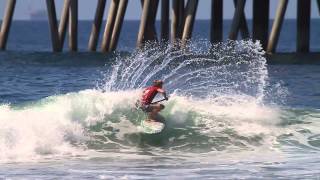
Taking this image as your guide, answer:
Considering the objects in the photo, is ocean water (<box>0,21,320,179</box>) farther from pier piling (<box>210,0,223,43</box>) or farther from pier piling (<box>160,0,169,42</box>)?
pier piling (<box>160,0,169,42</box>)

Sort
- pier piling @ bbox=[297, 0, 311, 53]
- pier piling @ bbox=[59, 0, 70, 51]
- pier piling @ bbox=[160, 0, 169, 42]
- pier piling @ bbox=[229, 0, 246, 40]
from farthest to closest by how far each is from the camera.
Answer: pier piling @ bbox=[160, 0, 169, 42]
pier piling @ bbox=[59, 0, 70, 51]
pier piling @ bbox=[297, 0, 311, 53]
pier piling @ bbox=[229, 0, 246, 40]

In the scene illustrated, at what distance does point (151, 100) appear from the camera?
1620 cm

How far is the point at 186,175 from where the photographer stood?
13.6 meters

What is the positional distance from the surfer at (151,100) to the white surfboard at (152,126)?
0.76 feet

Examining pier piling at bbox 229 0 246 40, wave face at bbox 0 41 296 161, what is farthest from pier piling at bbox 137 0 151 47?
wave face at bbox 0 41 296 161

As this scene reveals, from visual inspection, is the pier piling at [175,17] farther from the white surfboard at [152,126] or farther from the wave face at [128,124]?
the white surfboard at [152,126]

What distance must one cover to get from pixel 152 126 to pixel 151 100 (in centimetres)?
72

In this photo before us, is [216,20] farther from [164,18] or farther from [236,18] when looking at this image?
[236,18]

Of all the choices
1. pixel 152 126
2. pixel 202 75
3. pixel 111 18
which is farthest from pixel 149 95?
pixel 111 18

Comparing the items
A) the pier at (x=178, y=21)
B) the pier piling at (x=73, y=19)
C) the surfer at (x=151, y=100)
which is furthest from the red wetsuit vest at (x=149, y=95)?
the pier piling at (x=73, y=19)

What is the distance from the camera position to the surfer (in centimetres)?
1606

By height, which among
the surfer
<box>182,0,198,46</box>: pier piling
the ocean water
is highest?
<box>182,0,198,46</box>: pier piling

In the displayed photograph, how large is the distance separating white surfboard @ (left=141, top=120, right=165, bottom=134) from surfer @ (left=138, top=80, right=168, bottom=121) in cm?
23

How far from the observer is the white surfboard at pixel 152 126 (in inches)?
658
